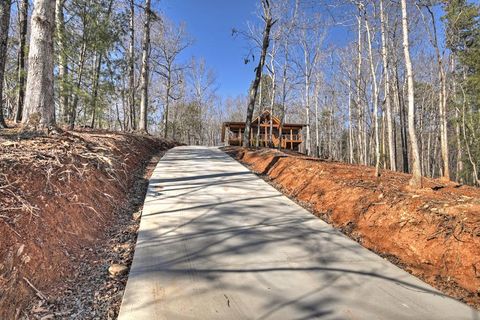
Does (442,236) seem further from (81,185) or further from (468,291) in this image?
(81,185)

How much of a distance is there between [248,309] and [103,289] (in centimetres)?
131

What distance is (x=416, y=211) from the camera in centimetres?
412

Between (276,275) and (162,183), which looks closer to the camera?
(276,275)

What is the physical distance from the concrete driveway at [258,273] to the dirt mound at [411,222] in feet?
1.02

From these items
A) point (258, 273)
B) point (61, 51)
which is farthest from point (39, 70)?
point (61, 51)

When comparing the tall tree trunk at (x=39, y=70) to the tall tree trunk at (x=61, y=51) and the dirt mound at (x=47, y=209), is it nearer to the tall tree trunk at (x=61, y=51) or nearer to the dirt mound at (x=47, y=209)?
the dirt mound at (x=47, y=209)

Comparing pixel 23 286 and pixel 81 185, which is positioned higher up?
pixel 81 185

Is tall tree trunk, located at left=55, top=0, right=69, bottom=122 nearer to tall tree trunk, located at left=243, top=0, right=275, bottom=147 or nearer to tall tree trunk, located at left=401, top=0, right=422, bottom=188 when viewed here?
tall tree trunk, located at left=243, top=0, right=275, bottom=147

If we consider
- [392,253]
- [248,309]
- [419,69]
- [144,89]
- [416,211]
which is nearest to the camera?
[248,309]

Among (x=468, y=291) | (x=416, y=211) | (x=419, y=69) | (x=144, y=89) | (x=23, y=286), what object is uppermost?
(x=419, y=69)

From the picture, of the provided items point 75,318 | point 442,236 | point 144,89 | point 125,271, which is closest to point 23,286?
point 75,318

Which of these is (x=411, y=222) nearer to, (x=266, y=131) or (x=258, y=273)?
(x=258, y=273)

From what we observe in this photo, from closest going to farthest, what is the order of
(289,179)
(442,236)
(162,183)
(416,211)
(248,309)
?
(248,309), (442,236), (416,211), (162,183), (289,179)

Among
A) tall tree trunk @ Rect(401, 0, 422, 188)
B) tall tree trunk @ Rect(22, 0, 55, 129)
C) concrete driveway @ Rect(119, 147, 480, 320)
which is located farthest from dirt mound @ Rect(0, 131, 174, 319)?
tall tree trunk @ Rect(401, 0, 422, 188)
